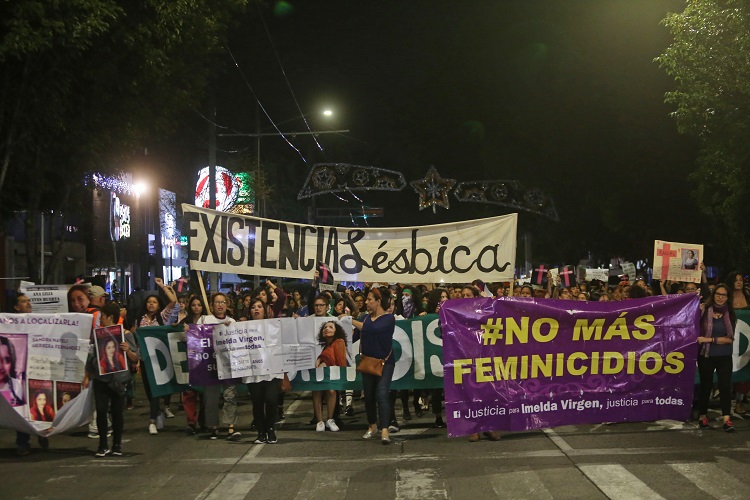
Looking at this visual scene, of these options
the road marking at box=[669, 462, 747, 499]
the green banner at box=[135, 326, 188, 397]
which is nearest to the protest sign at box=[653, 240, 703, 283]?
the road marking at box=[669, 462, 747, 499]

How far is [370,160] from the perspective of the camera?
5038 cm

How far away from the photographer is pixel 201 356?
1102 centimetres

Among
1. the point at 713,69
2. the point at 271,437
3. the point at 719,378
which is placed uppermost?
the point at 713,69

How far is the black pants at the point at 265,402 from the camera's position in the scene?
34.7ft

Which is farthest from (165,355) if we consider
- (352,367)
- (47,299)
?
(352,367)

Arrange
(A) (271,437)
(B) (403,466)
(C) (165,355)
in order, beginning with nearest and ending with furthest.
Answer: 1. (B) (403,466)
2. (A) (271,437)
3. (C) (165,355)

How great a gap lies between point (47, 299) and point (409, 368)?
4.76 m

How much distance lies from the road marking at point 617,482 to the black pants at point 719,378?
2674 mm

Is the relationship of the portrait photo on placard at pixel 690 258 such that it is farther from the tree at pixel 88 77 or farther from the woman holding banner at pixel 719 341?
the tree at pixel 88 77

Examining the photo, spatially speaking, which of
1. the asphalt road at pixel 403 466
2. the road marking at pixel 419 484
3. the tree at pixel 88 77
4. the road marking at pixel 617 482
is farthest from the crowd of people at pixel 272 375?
the tree at pixel 88 77

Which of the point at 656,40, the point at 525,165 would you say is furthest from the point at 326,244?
the point at 525,165

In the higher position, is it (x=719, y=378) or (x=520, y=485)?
(x=719, y=378)

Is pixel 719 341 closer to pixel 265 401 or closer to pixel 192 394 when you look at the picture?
pixel 265 401

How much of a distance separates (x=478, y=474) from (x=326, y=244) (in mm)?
4668
